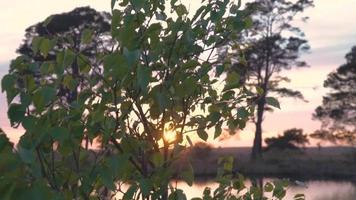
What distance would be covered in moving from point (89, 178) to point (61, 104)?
232 millimetres

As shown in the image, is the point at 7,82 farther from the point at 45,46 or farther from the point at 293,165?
the point at 293,165

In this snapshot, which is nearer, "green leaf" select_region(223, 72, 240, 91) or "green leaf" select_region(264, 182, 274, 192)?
"green leaf" select_region(223, 72, 240, 91)

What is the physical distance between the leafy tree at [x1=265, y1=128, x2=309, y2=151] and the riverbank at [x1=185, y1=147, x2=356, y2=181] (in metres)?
1.92

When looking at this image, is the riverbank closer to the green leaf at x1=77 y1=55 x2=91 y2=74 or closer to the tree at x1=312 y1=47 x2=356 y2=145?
the tree at x1=312 y1=47 x2=356 y2=145

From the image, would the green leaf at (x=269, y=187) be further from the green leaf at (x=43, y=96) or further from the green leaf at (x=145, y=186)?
the green leaf at (x=43, y=96)

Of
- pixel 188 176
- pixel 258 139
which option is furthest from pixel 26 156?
pixel 258 139

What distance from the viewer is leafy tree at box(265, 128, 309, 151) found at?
42.2 m

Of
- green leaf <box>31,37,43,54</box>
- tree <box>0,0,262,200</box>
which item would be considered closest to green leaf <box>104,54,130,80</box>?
tree <box>0,0,262,200</box>

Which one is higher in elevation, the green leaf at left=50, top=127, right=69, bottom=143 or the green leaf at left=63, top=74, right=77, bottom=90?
the green leaf at left=63, top=74, right=77, bottom=90

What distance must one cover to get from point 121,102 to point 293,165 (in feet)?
115

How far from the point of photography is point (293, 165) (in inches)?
1426

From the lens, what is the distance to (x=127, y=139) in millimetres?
2139

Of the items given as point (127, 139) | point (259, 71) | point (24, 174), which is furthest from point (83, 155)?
point (259, 71)

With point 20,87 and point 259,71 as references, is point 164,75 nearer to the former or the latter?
point 20,87
